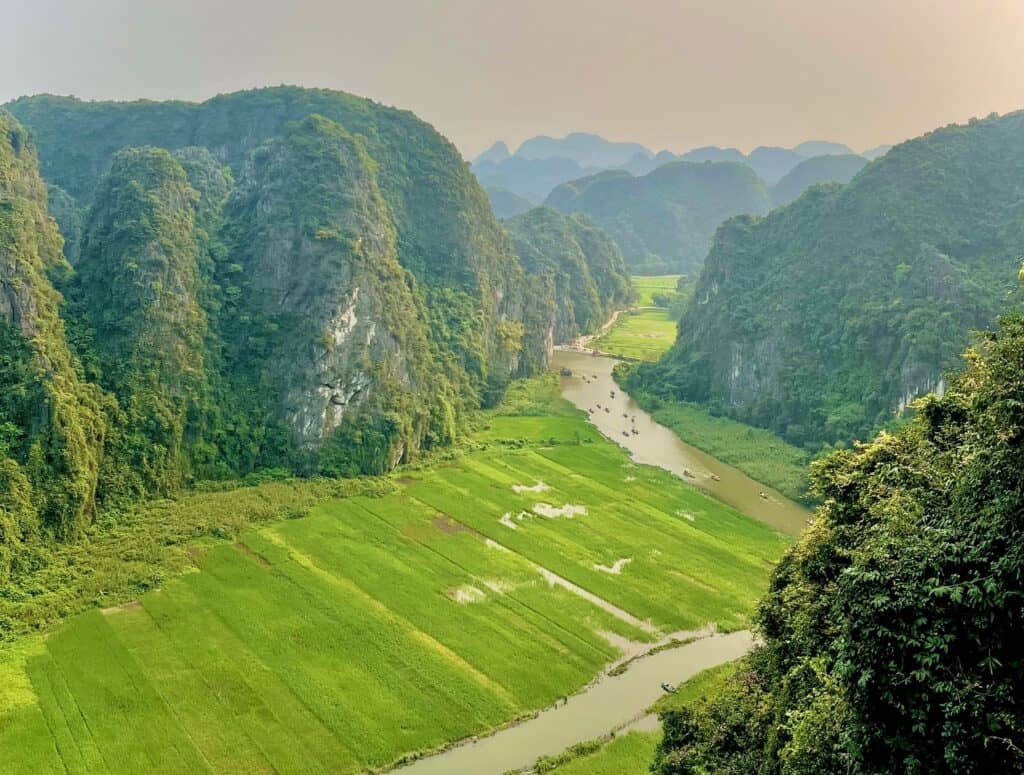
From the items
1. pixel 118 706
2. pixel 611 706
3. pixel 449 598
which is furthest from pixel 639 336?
pixel 118 706

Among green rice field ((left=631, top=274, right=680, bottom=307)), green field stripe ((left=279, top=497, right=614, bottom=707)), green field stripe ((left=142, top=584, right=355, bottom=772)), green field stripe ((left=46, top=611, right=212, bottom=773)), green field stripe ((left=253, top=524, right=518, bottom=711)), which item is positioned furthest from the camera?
green rice field ((left=631, top=274, right=680, bottom=307))

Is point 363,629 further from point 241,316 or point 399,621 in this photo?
point 241,316

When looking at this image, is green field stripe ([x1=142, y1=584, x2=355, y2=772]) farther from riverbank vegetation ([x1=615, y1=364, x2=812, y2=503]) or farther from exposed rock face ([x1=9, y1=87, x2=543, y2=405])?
exposed rock face ([x1=9, y1=87, x2=543, y2=405])

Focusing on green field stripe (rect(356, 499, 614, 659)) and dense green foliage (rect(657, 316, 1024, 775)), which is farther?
green field stripe (rect(356, 499, 614, 659))

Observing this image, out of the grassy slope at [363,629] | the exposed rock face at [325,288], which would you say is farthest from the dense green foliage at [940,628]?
the exposed rock face at [325,288]

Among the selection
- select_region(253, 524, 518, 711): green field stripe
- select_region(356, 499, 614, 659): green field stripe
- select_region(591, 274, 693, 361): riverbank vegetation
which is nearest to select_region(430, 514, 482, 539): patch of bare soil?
select_region(253, 524, 518, 711): green field stripe
